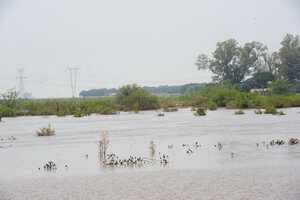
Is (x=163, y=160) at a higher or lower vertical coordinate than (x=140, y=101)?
lower

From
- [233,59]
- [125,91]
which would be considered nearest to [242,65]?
[233,59]

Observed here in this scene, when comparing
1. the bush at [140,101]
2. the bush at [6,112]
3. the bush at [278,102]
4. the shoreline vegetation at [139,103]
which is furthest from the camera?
the bush at [140,101]

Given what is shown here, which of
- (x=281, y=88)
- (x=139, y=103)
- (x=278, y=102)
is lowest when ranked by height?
(x=278, y=102)

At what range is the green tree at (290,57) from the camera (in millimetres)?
71312

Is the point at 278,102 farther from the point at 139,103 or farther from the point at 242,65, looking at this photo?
the point at 242,65

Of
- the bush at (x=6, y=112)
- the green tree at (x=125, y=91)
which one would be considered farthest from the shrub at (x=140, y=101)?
the bush at (x=6, y=112)

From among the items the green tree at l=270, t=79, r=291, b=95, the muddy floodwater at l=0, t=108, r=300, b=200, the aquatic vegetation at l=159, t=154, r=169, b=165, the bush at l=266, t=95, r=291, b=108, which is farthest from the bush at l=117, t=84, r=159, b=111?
the aquatic vegetation at l=159, t=154, r=169, b=165

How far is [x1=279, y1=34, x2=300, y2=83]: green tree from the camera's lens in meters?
71.3

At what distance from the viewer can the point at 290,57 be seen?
234 feet

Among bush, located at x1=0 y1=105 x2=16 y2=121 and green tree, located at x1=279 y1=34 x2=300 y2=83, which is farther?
green tree, located at x1=279 y1=34 x2=300 y2=83

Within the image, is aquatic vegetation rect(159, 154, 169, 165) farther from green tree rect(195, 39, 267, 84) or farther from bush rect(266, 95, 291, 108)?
green tree rect(195, 39, 267, 84)

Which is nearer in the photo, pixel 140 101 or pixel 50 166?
pixel 50 166

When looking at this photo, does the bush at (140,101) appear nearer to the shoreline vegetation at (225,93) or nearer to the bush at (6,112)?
the shoreline vegetation at (225,93)

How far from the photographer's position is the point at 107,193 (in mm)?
8539
